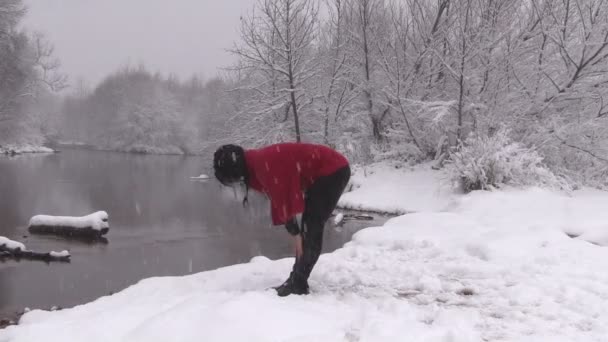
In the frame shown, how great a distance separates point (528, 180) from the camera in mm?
12375

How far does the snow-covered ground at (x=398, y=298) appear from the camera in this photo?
3080 mm

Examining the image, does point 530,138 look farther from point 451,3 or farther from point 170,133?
point 170,133

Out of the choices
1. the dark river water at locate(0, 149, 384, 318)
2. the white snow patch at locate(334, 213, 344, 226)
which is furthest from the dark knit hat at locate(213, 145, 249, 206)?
the white snow patch at locate(334, 213, 344, 226)

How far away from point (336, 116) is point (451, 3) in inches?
266

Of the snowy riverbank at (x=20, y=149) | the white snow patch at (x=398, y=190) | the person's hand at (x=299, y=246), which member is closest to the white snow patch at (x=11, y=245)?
the person's hand at (x=299, y=246)

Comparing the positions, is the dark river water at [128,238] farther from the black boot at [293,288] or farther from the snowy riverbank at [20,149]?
the snowy riverbank at [20,149]

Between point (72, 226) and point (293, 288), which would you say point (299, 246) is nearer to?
point (293, 288)

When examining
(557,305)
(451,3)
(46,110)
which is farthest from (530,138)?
(46,110)

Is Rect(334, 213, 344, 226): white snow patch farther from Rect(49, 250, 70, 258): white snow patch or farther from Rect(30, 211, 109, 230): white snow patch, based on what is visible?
Rect(49, 250, 70, 258): white snow patch

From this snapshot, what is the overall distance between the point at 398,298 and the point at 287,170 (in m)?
1.39

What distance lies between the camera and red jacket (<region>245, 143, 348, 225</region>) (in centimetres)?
372

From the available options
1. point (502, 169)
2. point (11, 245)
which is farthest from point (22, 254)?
point (502, 169)

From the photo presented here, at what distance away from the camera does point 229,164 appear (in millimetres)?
3754

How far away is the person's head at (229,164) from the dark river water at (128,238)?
439 mm
